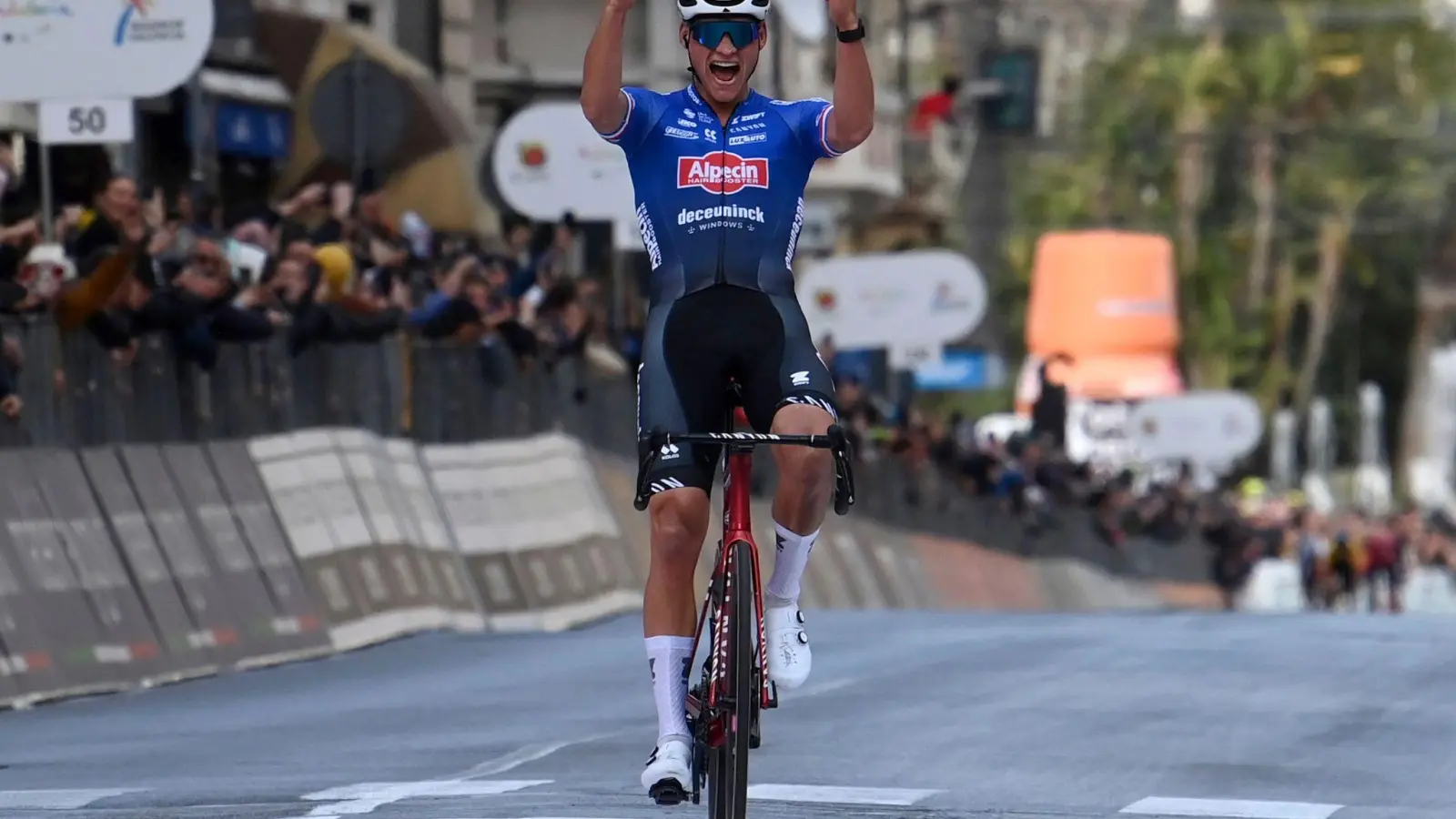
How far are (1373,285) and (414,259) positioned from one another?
291 feet

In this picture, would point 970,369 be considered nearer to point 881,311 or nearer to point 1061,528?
point 1061,528

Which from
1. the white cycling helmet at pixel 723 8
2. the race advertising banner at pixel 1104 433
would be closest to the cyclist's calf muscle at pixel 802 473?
the white cycling helmet at pixel 723 8

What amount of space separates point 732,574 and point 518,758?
11.1 ft

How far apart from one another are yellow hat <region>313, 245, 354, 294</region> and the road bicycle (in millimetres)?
11821

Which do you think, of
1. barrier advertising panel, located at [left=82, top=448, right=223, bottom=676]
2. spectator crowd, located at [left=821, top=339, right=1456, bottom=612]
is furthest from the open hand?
spectator crowd, located at [left=821, top=339, right=1456, bottom=612]

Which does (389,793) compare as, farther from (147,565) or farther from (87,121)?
(87,121)

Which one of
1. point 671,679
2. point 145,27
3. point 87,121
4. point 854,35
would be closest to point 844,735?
point 671,679

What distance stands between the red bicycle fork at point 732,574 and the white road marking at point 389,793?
5.14ft

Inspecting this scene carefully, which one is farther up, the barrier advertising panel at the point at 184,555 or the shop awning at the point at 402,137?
the shop awning at the point at 402,137

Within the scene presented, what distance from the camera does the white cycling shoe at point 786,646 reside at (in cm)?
997

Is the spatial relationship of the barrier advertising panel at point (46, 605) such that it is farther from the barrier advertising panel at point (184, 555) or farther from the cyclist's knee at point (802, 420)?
the cyclist's knee at point (802, 420)

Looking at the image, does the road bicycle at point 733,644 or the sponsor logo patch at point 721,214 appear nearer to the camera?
the road bicycle at point 733,644

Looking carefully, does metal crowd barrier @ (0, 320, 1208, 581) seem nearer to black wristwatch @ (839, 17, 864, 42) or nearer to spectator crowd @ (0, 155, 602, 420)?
spectator crowd @ (0, 155, 602, 420)

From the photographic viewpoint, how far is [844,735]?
44.2ft
